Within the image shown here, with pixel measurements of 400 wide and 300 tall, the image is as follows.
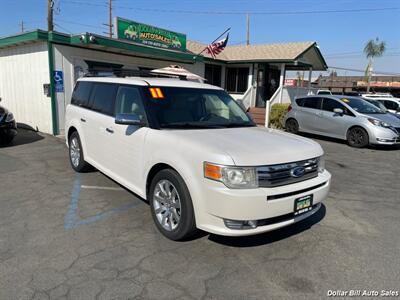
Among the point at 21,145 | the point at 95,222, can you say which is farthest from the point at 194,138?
the point at 21,145

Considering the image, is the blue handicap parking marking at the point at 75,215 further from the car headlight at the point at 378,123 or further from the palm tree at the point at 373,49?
the palm tree at the point at 373,49

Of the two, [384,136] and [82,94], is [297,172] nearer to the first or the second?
[82,94]

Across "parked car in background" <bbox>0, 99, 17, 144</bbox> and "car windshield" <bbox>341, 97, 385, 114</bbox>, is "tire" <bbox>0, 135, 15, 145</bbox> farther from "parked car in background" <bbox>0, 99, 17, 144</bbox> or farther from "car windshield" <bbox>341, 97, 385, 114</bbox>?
"car windshield" <bbox>341, 97, 385, 114</bbox>

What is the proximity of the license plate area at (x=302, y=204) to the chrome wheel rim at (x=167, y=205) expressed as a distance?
1234mm

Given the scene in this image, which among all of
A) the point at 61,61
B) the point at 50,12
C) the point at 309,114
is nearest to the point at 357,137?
the point at 309,114

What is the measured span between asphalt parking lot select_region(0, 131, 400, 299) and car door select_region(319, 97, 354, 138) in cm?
579

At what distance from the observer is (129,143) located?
430 cm

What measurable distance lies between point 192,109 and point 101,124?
1570 millimetres

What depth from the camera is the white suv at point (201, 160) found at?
3.13 metres

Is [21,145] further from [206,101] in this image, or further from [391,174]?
[391,174]

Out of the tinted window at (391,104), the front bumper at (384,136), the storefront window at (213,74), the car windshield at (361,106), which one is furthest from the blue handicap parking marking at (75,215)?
the storefront window at (213,74)

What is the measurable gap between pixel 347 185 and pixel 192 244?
3862 mm

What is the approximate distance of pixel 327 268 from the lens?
3.27 m

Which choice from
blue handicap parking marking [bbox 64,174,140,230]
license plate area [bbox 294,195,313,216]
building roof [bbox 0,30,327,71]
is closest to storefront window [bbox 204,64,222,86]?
building roof [bbox 0,30,327,71]
